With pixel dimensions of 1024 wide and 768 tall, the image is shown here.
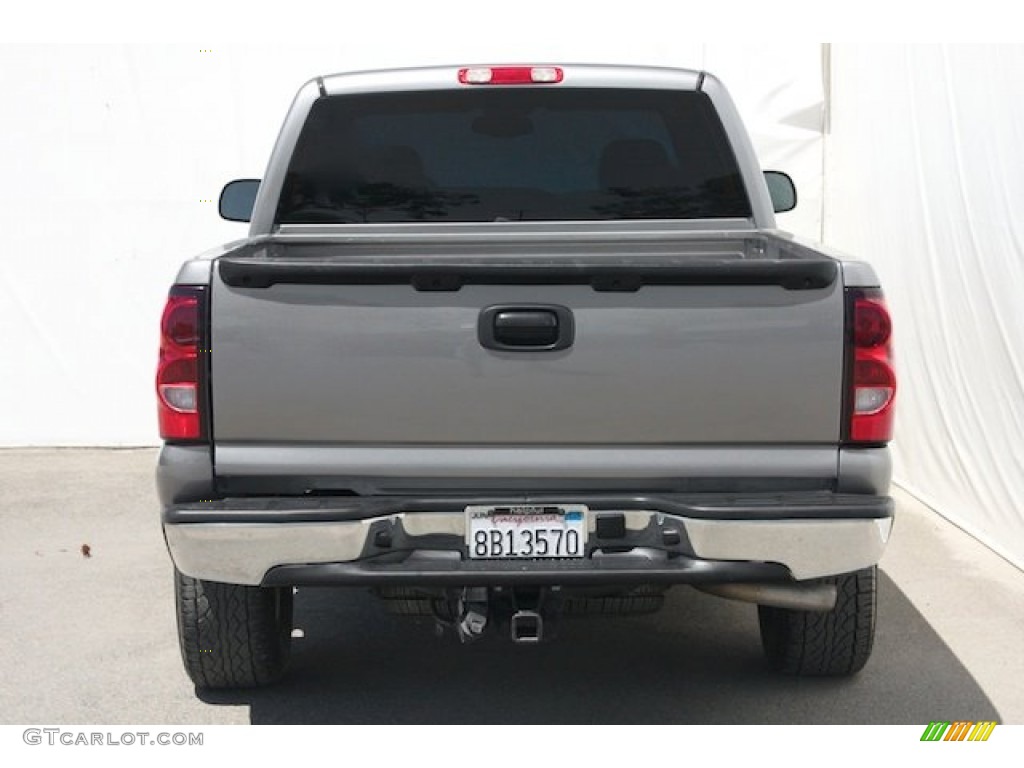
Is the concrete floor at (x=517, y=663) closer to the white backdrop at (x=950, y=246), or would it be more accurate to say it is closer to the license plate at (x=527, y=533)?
the white backdrop at (x=950, y=246)

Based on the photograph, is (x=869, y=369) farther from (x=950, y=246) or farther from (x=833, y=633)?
(x=950, y=246)

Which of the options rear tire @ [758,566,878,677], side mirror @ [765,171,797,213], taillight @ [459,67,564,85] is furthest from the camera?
side mirror @ [765,171,797,213]

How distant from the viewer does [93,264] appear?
9.58 metres

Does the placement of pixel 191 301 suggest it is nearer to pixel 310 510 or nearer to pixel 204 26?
pixel 310 510

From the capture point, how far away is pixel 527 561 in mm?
3807

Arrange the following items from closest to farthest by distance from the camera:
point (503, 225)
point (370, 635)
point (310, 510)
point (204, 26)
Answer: point (310, 510) < point (503, 225) < point (370, 635) < point (204, 26)

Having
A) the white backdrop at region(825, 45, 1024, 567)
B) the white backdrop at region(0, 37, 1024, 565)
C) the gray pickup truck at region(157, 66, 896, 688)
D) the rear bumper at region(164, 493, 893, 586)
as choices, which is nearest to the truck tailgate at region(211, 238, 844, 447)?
the gray pickup truck at region(157, 66, 896, 688)

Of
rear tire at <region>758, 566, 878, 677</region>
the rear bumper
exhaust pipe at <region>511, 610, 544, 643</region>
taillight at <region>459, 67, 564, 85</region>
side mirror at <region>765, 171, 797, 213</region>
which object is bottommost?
rear tire at <region>758, 566, 878, 677</region>

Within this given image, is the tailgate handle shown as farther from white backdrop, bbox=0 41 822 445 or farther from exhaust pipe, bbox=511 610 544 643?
white backdrop, bbox=0 41 822 445

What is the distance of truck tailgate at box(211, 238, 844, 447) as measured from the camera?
3746mm

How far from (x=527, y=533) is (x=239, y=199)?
2.45 metres

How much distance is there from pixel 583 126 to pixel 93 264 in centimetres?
523

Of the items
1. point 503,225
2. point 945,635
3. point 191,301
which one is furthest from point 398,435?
point 945,635
